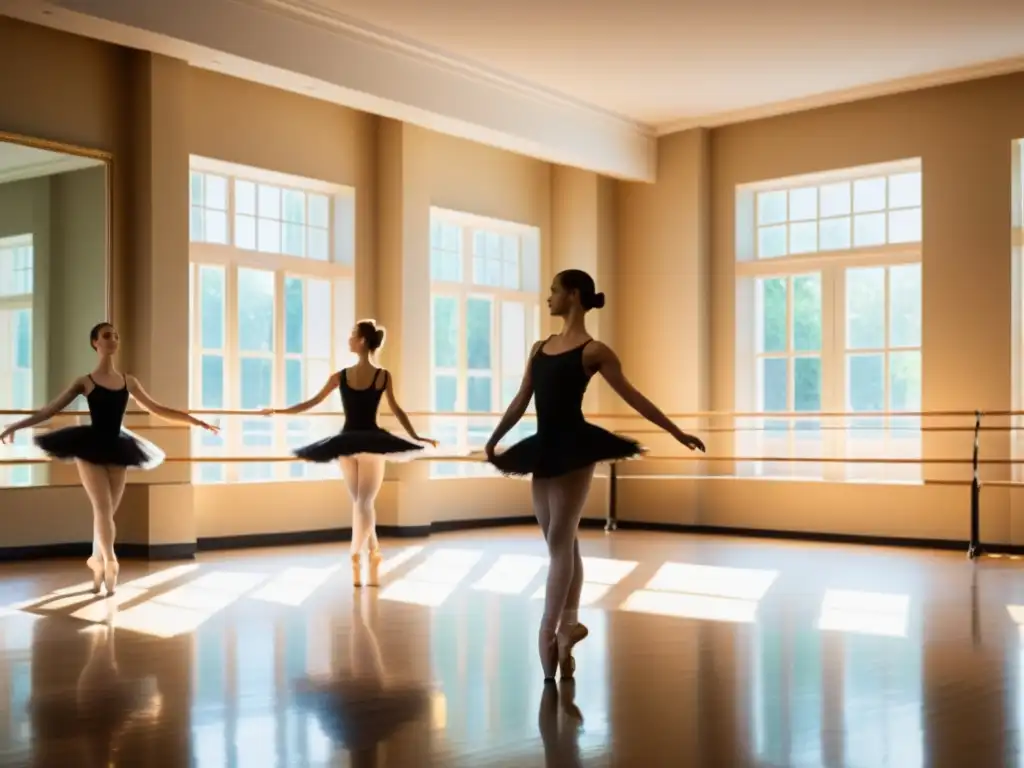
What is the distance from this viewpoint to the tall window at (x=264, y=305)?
792cm

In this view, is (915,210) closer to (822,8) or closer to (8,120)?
(822,8)

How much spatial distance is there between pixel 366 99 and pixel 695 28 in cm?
200

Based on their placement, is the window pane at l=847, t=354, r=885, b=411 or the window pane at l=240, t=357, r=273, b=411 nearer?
the window pane at l=240, t=357, r=273, b=411

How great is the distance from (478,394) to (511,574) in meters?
3.49

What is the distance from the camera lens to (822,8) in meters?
6.66

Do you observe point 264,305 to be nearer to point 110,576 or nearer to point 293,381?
point 293,381

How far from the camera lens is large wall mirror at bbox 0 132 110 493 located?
6.73 m

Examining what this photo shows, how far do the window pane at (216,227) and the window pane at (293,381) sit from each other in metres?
0.99

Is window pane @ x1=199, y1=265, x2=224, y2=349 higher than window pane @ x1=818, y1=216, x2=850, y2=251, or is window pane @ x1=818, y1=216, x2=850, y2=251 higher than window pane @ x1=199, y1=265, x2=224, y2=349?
window pane @ x1=818, y1=216, x2=850, y2=251

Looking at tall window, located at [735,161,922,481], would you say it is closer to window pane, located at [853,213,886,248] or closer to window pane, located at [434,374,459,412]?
window pane, located at [853,213,886,248]

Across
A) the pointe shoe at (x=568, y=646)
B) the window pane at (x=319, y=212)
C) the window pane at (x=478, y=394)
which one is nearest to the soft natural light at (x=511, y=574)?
the pointe shoe at (x=568, y=646)

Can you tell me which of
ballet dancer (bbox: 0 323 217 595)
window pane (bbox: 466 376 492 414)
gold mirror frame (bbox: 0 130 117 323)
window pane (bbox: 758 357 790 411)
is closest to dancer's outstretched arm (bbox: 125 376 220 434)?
ballet dancer (bbox: 0 323 217 595)

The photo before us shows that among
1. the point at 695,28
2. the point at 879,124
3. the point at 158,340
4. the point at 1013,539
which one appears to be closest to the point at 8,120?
the point at 158,340

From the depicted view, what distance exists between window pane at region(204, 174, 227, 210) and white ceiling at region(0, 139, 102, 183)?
929 mm
